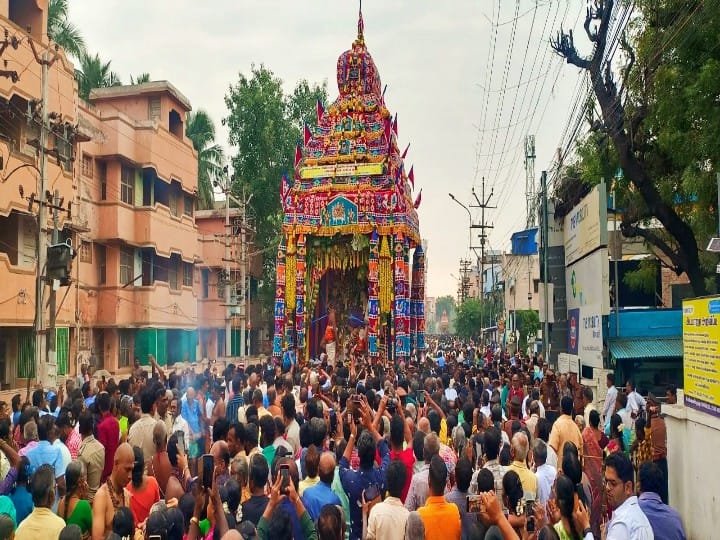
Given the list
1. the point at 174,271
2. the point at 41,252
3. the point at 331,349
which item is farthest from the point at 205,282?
the point at 41,252

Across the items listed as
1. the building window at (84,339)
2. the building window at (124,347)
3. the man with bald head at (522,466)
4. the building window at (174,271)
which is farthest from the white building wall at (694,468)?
the building window at (174,271)

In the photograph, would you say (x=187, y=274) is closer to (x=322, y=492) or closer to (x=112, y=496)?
(x=112, y=496)

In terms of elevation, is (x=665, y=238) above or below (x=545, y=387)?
above

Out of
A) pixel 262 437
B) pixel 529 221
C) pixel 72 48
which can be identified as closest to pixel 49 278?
pixel 262 437

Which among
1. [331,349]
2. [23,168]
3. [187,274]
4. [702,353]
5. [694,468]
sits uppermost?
[23,168]

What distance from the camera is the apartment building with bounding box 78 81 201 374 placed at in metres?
23.7

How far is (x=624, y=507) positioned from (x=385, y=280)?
2057cm

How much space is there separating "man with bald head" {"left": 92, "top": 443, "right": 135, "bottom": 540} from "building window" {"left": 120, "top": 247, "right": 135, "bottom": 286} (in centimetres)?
2093

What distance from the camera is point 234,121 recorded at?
38.6 meters

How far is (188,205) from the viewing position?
101ft

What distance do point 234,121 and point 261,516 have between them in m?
36.4

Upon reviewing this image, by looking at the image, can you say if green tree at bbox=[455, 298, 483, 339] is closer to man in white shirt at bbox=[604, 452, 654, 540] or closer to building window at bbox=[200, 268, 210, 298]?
building window at bbox=[200, 268, 210, 298]

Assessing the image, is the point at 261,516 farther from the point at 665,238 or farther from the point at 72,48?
the point at 72,48

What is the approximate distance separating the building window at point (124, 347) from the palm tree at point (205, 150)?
13.0 m
